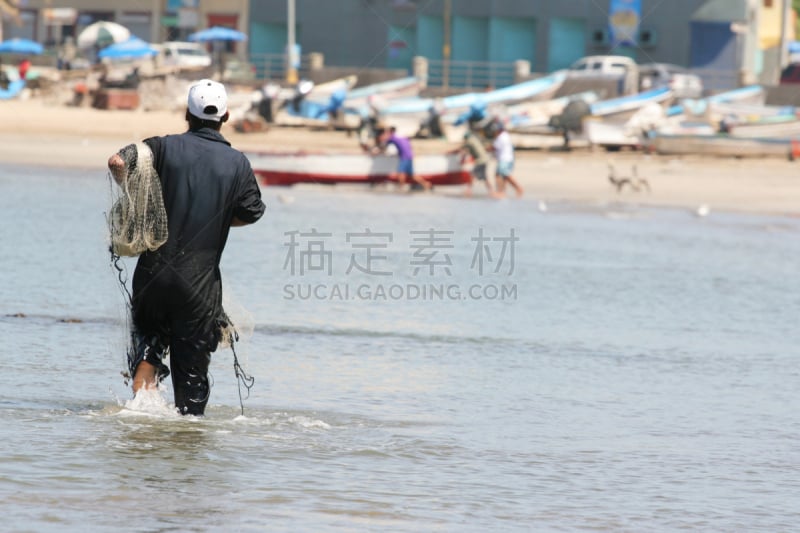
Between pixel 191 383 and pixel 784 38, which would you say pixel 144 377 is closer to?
pixel 191 383

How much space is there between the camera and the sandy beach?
95.3 ft

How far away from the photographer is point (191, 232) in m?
7.21

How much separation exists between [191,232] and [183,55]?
53.2m

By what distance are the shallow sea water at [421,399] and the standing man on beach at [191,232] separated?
1.49 feet

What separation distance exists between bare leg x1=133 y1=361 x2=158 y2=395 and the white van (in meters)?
48.8

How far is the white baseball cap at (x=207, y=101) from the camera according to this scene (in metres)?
7.27

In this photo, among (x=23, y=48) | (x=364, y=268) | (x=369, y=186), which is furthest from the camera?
(x=23, y=48)

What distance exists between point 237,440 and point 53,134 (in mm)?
31921

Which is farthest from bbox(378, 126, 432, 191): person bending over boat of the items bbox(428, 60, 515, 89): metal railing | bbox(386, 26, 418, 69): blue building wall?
bbox(386, 26, 418, 69): blue building wall

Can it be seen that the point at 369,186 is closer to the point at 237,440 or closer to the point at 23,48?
the point at 237,440

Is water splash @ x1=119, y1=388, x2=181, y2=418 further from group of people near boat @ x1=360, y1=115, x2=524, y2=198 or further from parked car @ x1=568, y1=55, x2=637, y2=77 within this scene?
parked car @ x1=568, y1=55, x2=637, y2=77

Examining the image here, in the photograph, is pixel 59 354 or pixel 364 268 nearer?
pixel 59 354

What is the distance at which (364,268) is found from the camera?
17.3m

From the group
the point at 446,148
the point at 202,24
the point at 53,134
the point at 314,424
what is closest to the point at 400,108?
the point at 446,148
